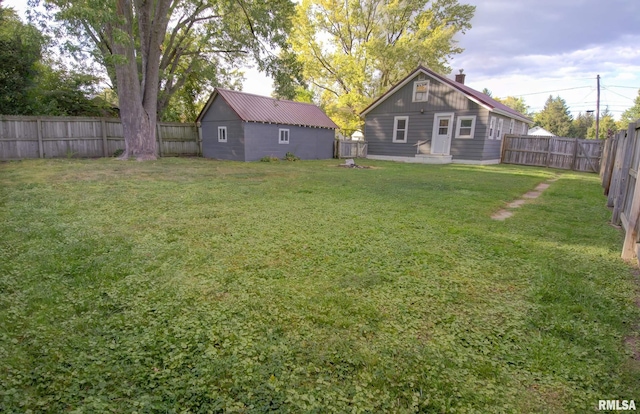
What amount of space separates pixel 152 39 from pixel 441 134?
586 inches

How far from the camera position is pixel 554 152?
56.1ft

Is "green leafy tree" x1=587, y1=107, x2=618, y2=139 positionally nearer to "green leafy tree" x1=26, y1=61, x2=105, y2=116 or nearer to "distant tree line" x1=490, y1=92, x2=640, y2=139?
"distant tree line" x1=490, y1=92, x2=640, y2=139

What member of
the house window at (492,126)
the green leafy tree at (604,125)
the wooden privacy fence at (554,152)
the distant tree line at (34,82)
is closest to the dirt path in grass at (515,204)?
the house window at (492,126)

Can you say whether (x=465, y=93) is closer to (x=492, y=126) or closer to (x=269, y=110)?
(x=492, y=126)

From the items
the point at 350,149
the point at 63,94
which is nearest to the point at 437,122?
the point at 350,149

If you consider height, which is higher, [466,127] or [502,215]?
[466,127]

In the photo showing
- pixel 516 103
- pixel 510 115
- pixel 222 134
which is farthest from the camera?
pixel 516 103

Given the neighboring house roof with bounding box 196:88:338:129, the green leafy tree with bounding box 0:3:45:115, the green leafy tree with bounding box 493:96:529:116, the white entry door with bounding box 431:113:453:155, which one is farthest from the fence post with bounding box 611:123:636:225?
the green leafy tree with bounding box 493:96:529:116

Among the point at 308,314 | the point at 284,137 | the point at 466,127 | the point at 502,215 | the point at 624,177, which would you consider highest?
the point at 466,127

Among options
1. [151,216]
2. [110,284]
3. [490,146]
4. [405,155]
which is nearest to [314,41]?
[405,155]

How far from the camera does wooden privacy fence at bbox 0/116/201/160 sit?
11.9 meters

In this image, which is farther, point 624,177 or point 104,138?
point 104,138

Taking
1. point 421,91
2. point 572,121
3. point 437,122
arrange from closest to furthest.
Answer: point 437,122 → point 421,91 → point 572,121

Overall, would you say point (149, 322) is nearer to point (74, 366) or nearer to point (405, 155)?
point (74, 366)
